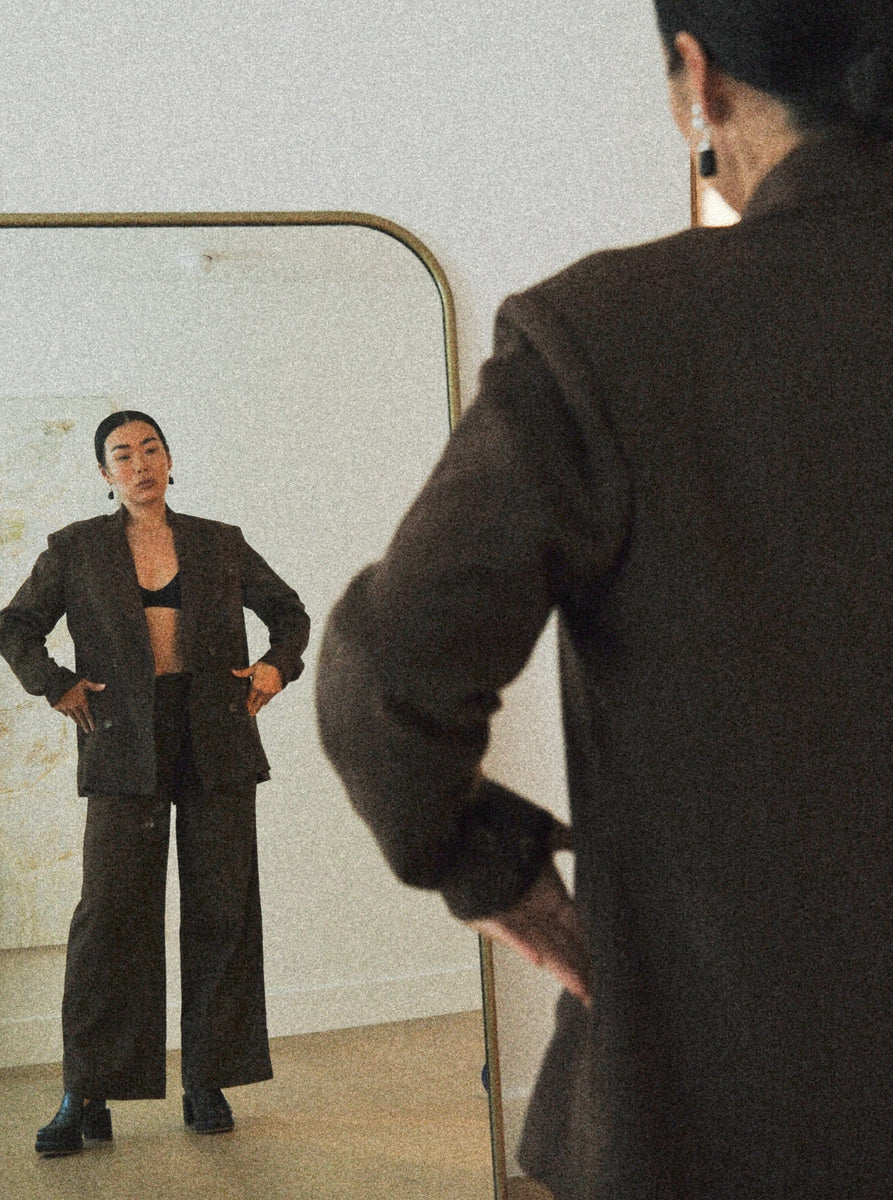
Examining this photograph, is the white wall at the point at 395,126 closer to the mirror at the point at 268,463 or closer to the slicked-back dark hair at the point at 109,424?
the mirror at the point at 268,463

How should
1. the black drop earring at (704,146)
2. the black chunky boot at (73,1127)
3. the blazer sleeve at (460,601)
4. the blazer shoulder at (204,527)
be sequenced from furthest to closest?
the blazer shoulder at (204,527), the black chunky boot at (73,1127), the black drop earring at (704,146), the blazer sleeve at (460,601)

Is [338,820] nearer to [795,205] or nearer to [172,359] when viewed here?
[172,359]

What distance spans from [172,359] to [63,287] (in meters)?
0.20

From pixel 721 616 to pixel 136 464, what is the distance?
1547 mm

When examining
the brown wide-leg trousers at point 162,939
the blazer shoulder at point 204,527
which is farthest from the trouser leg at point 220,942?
the blazer shoulder at point 204,527

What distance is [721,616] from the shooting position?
0.69 m

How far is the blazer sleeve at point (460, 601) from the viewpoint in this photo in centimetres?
67

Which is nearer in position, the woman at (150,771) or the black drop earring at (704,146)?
the black drop earring at (704,146)

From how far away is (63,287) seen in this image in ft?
6.72

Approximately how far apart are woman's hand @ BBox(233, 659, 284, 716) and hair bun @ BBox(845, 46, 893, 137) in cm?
154

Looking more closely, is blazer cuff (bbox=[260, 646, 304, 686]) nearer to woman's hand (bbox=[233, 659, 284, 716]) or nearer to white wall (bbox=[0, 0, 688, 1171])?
woman's hand (bbox=[233, 659, 284, 716])

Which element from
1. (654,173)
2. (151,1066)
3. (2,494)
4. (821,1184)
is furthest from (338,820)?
(821,1184)

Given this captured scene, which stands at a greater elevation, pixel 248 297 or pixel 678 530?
pixel 248 297

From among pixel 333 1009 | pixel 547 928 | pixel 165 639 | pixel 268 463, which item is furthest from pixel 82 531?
pixel 547 928
